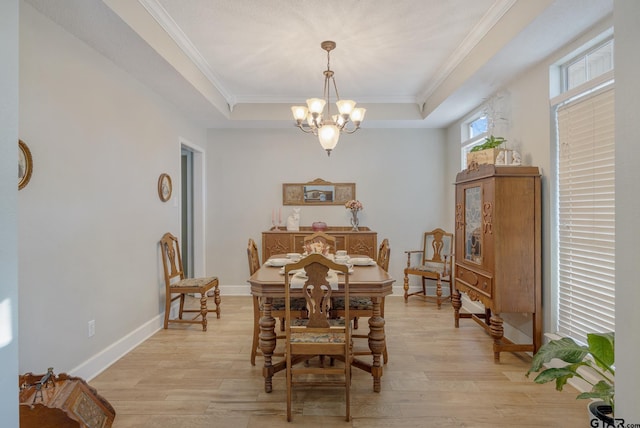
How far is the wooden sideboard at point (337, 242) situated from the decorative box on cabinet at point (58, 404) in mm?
2995

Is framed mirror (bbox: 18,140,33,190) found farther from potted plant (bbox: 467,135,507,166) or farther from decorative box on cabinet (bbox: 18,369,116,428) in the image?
potted plant (bbox: 467,135,507,166)

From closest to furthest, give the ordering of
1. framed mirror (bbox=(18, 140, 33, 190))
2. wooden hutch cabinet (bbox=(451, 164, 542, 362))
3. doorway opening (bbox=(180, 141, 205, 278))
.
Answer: framed mirror (bbox=(18, 140, 33, 190))
wooden hutch cabinet (bbox=(451, 164, 542, 362))
doorway opening (bbox=(180, 141, 205, 278))

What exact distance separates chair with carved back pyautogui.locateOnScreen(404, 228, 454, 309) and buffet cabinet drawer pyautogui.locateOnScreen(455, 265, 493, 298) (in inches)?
41.0

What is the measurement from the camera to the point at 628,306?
1.34 m

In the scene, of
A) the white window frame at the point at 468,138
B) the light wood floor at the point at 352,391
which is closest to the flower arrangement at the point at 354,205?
the white window frame at the point at 468,138

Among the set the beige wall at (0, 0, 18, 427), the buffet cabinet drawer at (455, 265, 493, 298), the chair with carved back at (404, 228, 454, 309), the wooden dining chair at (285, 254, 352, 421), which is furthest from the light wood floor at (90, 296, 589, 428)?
the chair with carved back at (404, 228, 454, 309)

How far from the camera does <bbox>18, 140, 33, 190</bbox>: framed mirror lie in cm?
206

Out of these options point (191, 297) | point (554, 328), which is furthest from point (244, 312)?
point (554, 328)

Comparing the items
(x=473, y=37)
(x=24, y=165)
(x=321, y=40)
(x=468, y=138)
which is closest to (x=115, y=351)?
(x=24, y=165)

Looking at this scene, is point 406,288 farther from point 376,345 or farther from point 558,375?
point 558,375

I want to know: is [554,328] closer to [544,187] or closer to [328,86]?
[544,187]

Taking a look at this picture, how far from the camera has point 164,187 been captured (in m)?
3.93

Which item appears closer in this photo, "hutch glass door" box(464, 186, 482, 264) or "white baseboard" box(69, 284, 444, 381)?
"white baseboard" box(69, 284, 444, 381)

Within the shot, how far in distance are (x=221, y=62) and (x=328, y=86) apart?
1.23 meters
